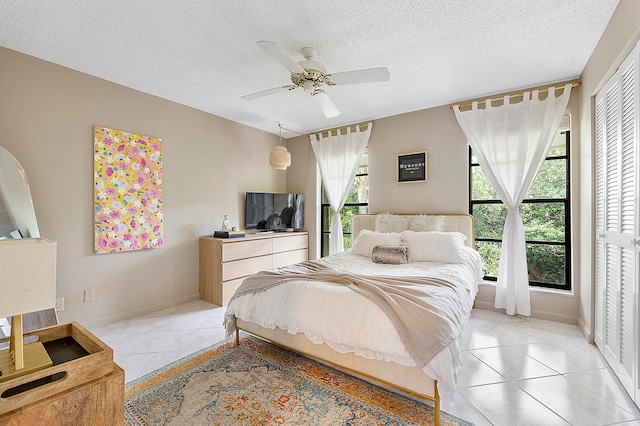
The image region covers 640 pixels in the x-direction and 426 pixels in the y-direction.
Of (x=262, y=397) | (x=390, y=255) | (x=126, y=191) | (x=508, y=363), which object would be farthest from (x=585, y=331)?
(x=126, y=191)

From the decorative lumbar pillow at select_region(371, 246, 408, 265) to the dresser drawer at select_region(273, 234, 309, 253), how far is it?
1825 millimetres

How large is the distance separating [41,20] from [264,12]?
1.66m

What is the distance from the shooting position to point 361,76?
2289 millimetres

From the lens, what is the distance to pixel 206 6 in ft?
6.46

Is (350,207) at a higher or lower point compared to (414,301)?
higher

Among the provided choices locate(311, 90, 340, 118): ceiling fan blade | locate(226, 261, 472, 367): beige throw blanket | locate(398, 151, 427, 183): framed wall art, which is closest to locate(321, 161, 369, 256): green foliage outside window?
locate(398, 151, 427, 183): framed wall art

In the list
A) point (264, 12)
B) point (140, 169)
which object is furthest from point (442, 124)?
point (140, 169)

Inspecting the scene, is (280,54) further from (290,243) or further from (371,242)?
(290,243)

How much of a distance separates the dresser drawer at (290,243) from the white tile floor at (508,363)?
1.40 m

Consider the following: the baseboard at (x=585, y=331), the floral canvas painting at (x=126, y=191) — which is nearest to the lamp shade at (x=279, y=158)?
the floral canvas painting at (x=126, y=191)

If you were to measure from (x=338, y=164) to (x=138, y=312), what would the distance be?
337cm

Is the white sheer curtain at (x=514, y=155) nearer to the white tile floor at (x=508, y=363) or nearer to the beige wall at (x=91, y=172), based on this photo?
the white tile floor at (x=508, y=363)

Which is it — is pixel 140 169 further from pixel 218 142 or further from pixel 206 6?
pixel 206 6

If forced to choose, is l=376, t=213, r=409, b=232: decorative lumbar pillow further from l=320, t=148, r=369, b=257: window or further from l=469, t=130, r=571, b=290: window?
l=469, t=130, r=571, b=290: window
